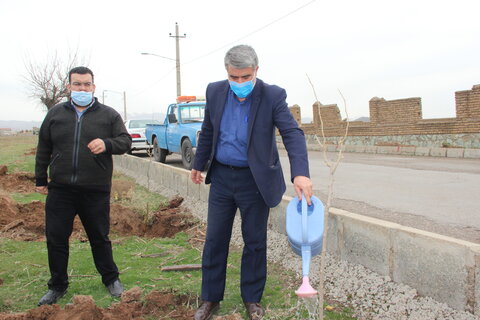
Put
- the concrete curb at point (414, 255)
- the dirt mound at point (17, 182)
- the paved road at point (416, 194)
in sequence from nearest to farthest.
Result: the concrete curb at point (414, 255), the paved road at point (416, 194), the dirt mound at point (17, 182)

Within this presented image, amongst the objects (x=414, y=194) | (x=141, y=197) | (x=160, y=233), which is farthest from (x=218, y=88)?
(x=141, y=197)

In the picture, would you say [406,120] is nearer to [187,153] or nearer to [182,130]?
[182,130]

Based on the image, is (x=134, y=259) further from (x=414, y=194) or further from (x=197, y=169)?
(x=414, y=194)

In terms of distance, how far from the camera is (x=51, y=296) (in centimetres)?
351

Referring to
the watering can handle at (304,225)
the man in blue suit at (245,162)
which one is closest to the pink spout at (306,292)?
the watering can handle at (304,225)

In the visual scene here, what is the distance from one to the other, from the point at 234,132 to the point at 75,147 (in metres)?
1.35

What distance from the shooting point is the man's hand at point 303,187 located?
8.45 ft

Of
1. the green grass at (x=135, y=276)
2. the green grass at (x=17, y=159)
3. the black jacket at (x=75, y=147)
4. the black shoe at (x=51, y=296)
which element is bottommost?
the green grass at (x=135, y=276)

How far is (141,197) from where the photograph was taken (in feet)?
28.6

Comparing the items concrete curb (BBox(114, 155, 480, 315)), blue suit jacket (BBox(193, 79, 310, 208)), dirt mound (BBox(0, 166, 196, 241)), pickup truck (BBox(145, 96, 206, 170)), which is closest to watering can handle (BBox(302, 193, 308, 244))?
blue suit jacket (BBox(193, 79, 310, 208))

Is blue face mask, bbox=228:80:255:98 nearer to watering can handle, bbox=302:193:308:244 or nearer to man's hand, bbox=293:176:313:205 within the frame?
man's hand, bbox=293:176:313:205

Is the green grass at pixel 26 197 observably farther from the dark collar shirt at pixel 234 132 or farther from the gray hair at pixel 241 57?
the gray hair at pixel 241 57

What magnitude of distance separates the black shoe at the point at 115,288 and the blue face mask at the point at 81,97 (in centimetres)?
151

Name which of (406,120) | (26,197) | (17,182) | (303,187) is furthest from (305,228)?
(406,120)
